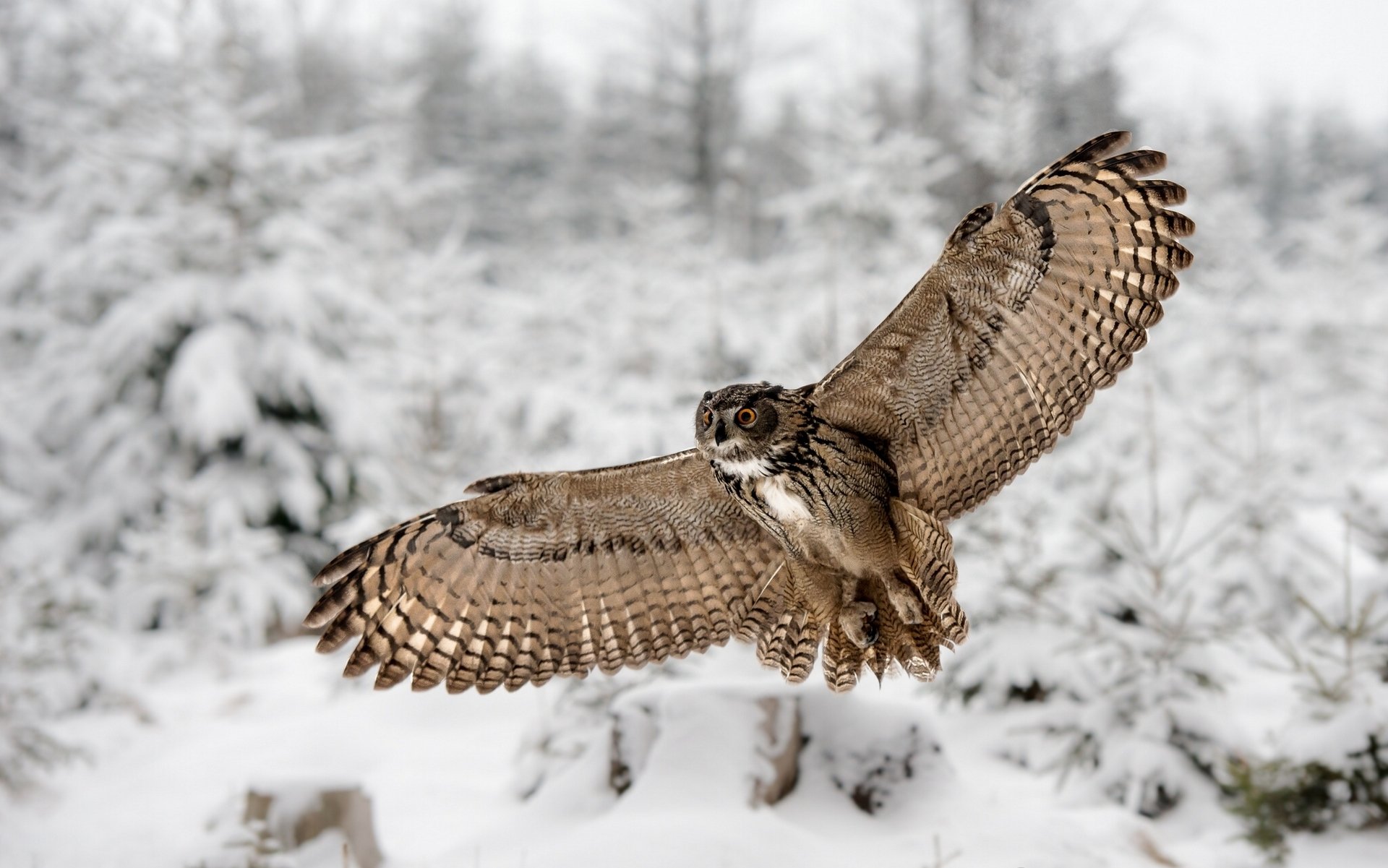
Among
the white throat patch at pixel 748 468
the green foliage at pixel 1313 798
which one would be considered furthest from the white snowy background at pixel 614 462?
the white throat patch at pixel 748 468

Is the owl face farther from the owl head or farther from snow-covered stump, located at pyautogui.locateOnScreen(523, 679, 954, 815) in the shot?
snow-covered stump, located at pyautogui.locateOnScreen(523, 679, 954, 815)

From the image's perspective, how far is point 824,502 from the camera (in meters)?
2.16

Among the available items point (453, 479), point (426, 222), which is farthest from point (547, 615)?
point (426, 222)

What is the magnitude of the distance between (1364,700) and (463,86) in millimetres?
26576

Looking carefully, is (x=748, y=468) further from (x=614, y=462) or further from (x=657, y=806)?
(x=614, y=462)

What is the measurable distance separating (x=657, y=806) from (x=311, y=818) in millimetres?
1330

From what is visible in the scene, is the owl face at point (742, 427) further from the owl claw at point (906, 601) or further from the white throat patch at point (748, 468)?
the owl claw at point (906, 601)

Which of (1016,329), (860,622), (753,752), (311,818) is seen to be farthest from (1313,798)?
(311,818)

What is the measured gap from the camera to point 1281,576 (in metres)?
5.78

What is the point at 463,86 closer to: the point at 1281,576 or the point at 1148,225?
the point at 1281,576

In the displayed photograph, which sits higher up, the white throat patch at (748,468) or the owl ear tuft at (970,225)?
the owl ear tuft at (970,225)

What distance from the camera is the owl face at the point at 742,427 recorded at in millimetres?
2086

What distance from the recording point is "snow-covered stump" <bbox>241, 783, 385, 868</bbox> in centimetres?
345

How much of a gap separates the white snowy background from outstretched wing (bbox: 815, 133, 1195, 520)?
1300 millimetres
